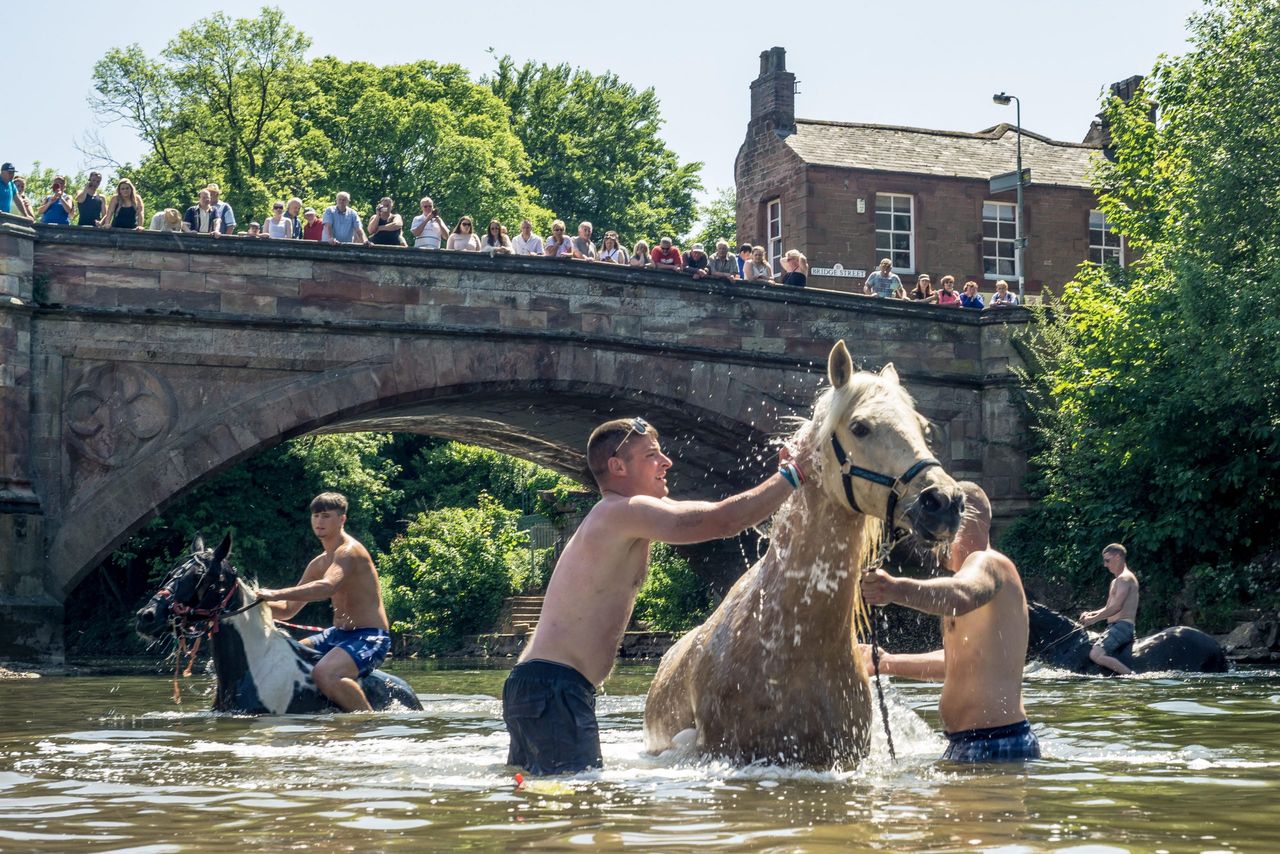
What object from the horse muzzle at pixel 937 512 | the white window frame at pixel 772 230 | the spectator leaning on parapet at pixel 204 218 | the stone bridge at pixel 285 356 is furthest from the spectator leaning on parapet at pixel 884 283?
the horse muzzle at pixel 937 512

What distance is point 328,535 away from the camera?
11711mm

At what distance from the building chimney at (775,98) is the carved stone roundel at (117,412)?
2124 cm

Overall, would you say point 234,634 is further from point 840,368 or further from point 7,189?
point 7,189

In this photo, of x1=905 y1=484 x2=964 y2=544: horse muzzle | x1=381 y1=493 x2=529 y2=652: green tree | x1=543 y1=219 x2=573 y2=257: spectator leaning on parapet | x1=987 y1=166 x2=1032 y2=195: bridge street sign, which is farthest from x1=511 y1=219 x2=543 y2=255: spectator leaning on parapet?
x1=905 y1=484 x2=964 y2=544: horse muzzle

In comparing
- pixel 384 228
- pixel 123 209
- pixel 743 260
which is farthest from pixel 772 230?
pixel 123 209

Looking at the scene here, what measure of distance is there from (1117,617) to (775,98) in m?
23.6

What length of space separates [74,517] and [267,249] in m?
3.90

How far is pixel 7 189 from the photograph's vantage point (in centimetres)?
2012

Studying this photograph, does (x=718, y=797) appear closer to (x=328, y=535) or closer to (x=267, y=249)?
(x=328, y=535)

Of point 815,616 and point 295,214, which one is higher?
point 295,214

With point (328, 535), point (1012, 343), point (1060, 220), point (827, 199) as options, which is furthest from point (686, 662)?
point (1060, 220)

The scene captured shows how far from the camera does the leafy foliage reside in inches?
1246

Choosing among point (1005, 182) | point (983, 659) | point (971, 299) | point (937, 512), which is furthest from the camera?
point (1005, 182)

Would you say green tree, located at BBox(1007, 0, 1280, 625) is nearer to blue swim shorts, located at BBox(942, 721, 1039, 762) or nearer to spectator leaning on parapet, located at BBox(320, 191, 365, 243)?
spectator leaning on parapet, located at BBox(320, 191, 365, 243)
